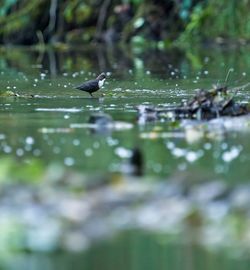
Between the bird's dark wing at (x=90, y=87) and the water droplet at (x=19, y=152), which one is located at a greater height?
the water droplet at (x=19, y=152)

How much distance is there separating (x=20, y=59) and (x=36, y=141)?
50.3ft

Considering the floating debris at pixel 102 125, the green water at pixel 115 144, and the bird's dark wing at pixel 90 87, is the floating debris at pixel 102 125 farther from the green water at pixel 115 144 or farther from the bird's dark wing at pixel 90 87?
the bird's dark wing at pixel 90 87

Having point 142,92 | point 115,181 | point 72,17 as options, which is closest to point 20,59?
point 72,17

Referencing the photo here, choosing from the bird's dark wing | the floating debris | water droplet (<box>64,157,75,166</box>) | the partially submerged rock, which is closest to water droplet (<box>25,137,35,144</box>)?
the floating debris

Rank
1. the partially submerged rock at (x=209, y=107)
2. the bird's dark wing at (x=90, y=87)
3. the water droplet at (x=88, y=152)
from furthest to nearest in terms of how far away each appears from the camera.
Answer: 1. the bird's dark wing at (x=90, y=87)
2. the partially submerged rock at (x=209, y=107)
3. the water droplet at (x=88, y=152)

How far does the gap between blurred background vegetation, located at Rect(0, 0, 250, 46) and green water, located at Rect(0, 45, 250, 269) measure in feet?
32.3

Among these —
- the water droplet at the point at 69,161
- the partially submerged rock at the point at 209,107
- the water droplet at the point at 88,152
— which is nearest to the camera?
the water droplet at the point at 69,161

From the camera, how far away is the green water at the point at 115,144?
6.36 metres

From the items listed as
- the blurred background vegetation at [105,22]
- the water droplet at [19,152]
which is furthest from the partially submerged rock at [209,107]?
the blurred background vegetation at [105,22]

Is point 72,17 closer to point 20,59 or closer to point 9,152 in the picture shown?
point 20,59

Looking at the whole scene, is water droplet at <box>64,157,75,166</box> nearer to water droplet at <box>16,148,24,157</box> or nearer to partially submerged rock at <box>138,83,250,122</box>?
water droplet at <box>16,148,24,157</box>

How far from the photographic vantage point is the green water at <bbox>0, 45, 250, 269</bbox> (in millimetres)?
6359

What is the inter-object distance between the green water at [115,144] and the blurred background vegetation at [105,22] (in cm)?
986

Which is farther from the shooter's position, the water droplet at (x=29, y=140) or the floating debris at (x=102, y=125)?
the floating debris at (x=102, y=125)
